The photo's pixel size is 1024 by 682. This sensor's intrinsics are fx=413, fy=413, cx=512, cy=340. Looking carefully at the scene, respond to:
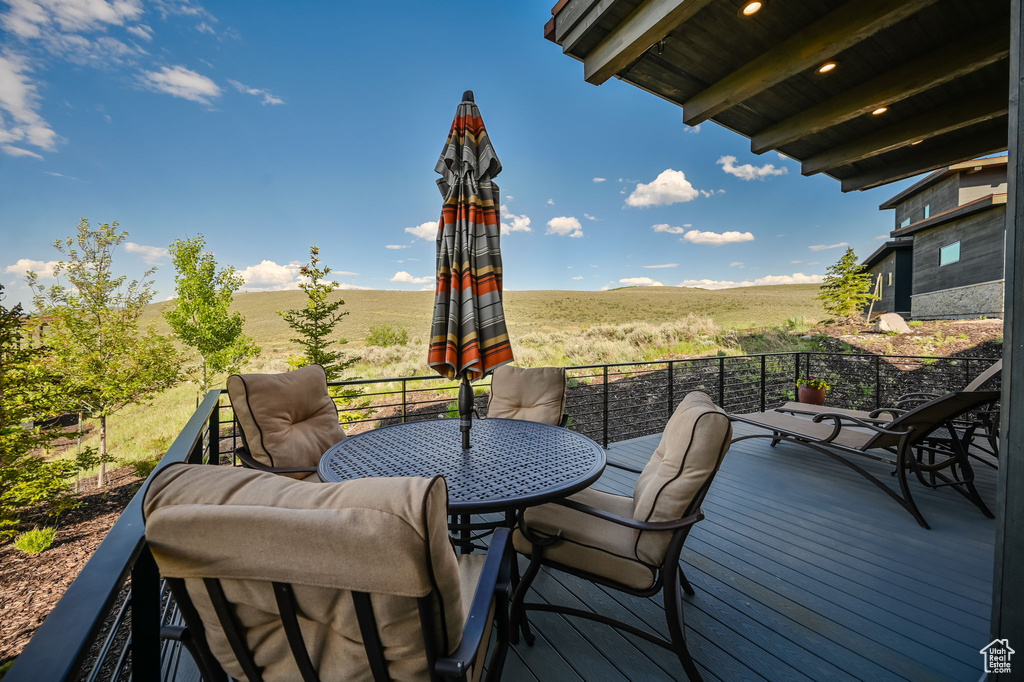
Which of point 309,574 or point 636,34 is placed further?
point 636,34

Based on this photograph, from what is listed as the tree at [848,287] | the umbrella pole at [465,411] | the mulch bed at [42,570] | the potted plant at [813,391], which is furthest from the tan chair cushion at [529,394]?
the tree at [848,287]

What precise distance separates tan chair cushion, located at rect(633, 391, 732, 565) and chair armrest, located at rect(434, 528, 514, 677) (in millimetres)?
501

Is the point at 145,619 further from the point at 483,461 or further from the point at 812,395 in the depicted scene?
the point at 812,395

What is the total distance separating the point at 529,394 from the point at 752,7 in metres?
2.38

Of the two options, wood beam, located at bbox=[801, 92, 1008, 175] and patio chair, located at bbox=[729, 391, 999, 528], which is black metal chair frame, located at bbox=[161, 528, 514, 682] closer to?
patio chair, located at bbox=[729, 391, 999, 528]

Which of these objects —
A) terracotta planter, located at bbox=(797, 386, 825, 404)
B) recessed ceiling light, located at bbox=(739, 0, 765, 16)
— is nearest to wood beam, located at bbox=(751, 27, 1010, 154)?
recessed ceiling light, located at bbox=(739, 0, 765, 16)

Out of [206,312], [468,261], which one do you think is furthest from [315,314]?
[468,261]

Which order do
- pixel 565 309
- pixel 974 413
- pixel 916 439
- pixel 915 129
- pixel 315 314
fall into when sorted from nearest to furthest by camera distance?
pixel 916 439 → pixel 915 129 → pixel 974 413 → pixel 315 314 → pixel 565 309

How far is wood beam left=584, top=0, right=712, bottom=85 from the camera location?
5.94 ft

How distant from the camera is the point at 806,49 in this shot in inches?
84.7

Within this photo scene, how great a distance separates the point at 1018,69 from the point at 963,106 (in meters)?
2.73

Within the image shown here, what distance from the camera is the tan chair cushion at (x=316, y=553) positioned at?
0.62m

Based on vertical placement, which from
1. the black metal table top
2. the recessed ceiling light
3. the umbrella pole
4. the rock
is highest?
the recessed ceiling light

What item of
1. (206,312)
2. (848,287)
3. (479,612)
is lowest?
(479,612)
